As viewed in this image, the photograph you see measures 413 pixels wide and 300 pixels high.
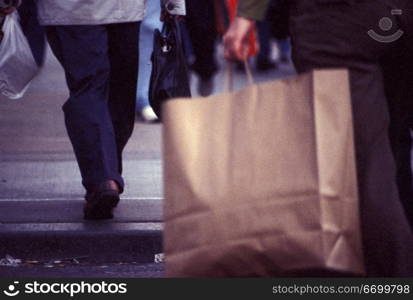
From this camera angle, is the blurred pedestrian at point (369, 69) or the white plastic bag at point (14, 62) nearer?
the blurred pedestrian at point (369, 69)

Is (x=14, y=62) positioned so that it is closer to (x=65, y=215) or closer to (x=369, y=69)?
(x=65, y=215)

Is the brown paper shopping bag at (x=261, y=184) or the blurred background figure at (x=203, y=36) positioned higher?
the brown paper shopping bag at (x=261, y=184)

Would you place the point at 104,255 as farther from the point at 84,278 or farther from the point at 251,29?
the point at 251,29

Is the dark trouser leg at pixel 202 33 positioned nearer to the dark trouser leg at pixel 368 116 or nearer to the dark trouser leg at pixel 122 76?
the dark trouser leg at pixel 122 76

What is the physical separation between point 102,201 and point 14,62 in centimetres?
78

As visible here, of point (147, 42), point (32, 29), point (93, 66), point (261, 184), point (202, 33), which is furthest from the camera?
point (32, 29)

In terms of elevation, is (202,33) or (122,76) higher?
(122,76)

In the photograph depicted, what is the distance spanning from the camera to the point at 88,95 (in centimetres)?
584

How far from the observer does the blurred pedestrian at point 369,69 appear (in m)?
4.09

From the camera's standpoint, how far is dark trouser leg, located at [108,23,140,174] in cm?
602

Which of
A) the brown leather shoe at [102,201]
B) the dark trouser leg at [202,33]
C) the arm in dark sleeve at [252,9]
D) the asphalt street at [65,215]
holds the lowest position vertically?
the asphalt street at [65,215]

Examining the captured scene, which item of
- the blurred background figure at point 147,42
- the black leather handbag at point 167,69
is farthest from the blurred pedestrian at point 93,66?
the blurred background figure at point 147,42

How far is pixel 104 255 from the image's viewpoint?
18.8 feet

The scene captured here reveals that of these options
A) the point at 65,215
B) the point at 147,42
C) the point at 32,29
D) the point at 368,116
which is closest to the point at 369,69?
the point at 368,116
